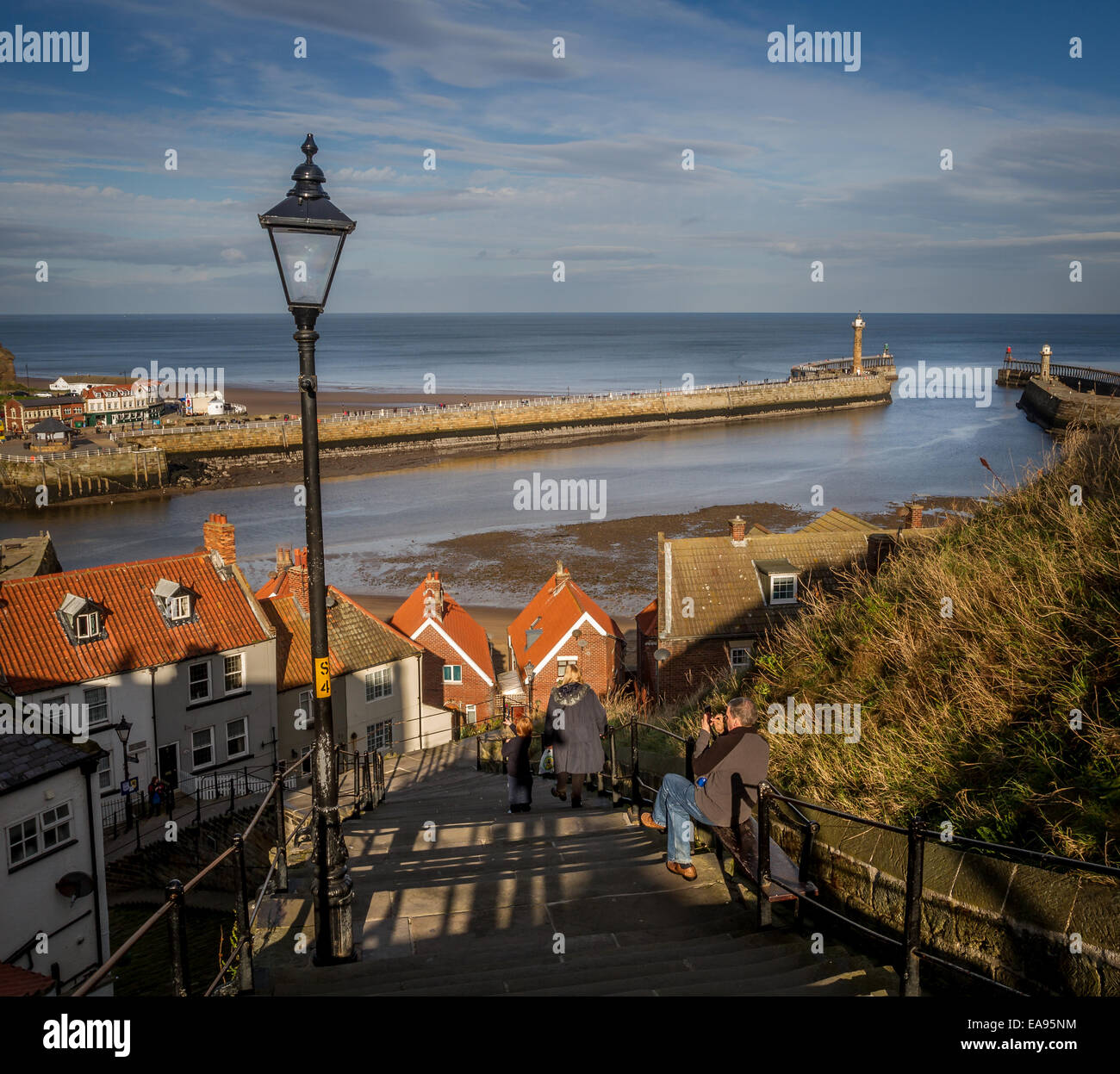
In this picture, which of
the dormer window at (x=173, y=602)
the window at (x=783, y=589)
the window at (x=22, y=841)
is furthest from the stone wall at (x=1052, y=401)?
the window at (x=22, y=841)

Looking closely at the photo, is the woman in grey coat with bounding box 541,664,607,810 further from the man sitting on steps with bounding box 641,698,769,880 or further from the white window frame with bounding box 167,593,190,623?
the white window frame with bounding box 167,593,190,623

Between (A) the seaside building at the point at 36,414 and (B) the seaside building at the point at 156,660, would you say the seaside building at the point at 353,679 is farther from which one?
(A) the seaside building at the point at 36,414

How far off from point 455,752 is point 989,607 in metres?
15.7

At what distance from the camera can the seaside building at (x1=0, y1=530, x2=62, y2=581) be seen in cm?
3394

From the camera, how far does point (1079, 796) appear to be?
568 cm

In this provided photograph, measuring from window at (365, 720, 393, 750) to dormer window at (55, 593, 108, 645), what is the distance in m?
8.09

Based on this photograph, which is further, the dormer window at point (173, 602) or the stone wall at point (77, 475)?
the stone wall at point (77, 475)

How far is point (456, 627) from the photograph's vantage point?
3209cm

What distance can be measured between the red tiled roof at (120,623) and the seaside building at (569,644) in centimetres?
846

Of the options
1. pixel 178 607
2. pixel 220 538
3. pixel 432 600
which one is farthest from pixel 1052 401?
pixel 178 607

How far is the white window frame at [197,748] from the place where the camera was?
25.3 metres

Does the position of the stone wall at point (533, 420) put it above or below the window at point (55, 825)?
above

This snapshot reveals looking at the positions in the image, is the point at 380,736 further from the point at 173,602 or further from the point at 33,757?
the point at 33,757
